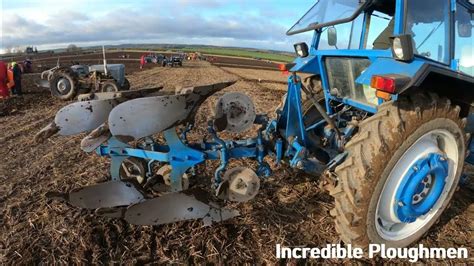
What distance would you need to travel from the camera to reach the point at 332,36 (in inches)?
146

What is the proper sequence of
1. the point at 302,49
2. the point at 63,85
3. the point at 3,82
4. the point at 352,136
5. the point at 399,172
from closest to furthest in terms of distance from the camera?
the point at 399,172, the point at 352,136, the point at 302,49, the point at 3,82, the point at 63,85

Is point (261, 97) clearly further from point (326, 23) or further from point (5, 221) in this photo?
point (5, 221)

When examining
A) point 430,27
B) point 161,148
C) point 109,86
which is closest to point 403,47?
point 430,27

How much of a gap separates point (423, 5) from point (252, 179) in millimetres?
1897

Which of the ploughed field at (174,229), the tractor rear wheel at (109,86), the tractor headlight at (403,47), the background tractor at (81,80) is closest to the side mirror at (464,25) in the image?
the tractor headlight at (403,47)

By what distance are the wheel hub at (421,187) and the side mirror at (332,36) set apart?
5.07ft

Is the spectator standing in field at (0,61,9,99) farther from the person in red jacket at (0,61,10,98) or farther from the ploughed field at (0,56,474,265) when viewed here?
the ploughed field at (0,56,474,265)

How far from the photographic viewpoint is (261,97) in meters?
10.2

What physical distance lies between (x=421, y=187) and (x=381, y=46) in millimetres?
1415

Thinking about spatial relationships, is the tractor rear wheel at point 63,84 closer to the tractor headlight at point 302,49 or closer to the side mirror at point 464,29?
the tractor headlight at point 302,49

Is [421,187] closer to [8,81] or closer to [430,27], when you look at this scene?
[430,27]

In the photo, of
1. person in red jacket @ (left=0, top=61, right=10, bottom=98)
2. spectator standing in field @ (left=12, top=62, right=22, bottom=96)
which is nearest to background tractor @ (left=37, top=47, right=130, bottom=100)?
spectator standing in field @ (left=12, top=62, right=22, bottom=96)

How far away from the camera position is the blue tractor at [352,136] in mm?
2428

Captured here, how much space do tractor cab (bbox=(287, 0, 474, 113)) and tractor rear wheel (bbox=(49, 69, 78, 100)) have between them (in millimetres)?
9606
